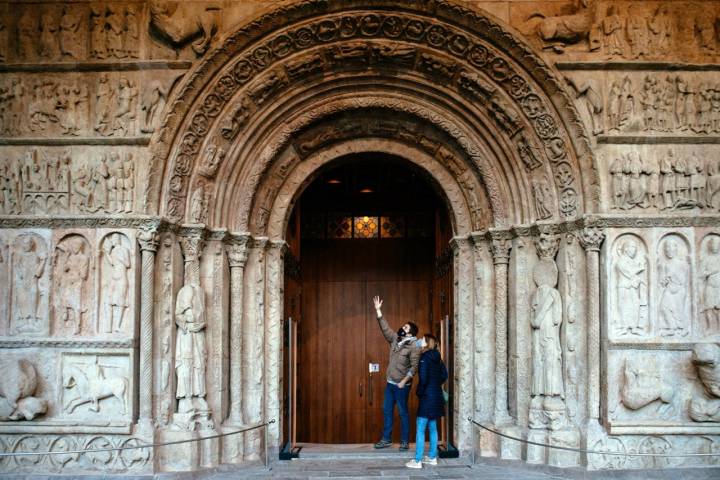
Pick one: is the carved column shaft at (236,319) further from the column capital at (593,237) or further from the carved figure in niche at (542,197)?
the column capital at (593,237)

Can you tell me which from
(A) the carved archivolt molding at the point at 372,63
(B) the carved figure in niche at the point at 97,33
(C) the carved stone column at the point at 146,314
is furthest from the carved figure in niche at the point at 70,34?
(C) the carved stone column at the point at 146,314

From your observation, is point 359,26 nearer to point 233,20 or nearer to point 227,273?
point 233,20

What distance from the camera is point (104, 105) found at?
26.7ft

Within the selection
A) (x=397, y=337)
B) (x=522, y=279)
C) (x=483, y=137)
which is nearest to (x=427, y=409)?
(x=397, y=337)

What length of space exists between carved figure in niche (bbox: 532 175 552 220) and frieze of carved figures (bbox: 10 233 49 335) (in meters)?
5.25

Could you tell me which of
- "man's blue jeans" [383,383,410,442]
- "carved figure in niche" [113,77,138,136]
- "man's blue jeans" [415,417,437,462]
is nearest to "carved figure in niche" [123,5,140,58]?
"carved figure in niche" [113,77,138,136]

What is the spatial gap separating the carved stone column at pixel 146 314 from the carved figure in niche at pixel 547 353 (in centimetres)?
400

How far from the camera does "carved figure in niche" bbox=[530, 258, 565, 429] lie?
8086mm

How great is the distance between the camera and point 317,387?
1270 cm

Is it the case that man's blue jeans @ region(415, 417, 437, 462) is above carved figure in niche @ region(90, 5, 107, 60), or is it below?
below

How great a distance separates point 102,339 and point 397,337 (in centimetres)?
330

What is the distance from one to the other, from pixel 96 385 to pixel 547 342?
4659mm

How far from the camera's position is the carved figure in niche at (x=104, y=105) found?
8.12m

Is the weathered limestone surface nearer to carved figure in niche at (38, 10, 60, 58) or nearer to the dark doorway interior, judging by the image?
carved figure in niche at (38, 10, 60, 58)
